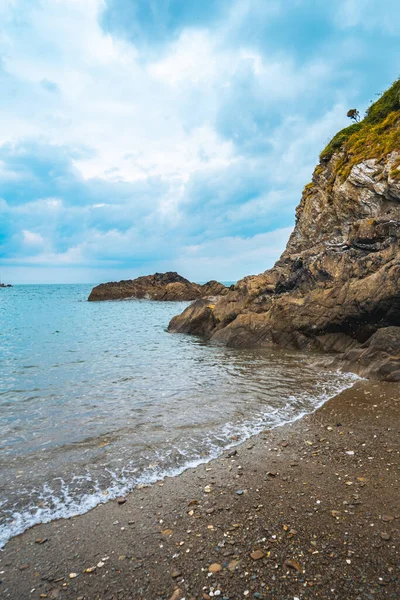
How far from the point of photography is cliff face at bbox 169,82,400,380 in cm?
1992

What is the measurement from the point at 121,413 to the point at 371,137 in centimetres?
4015

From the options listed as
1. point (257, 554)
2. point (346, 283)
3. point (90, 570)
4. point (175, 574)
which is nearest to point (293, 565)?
point (257, 554)

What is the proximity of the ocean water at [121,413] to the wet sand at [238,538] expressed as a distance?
33.3 inches

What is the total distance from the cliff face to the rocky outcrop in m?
55.4

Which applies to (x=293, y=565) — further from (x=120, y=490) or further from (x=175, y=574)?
(x=120, y=490)

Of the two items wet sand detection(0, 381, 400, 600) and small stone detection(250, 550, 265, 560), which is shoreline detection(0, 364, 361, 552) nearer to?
wet sand detection(0, 381, 400, 600)

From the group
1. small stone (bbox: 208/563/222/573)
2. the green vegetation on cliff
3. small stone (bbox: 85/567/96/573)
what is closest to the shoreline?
small stone (bbox: 85/567/96/573)

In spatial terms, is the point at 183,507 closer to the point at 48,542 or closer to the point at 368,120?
the point at 48,542

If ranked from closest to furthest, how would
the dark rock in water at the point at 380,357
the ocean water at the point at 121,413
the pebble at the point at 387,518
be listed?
1. the pebble at the point at 387,518
2. the ocean water at the point at 121,413
3. the dark rock in water at the point at 380,357

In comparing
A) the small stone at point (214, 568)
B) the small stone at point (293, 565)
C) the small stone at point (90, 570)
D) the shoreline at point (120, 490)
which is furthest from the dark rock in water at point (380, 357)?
the small stone at point (90, 570)

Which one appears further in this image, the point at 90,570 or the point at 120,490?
the point at 120,490

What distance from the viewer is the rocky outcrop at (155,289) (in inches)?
3986

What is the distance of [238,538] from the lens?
5.44 meters

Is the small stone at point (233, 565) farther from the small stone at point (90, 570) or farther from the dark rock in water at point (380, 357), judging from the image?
the dark rock in water at point (380, 357)
